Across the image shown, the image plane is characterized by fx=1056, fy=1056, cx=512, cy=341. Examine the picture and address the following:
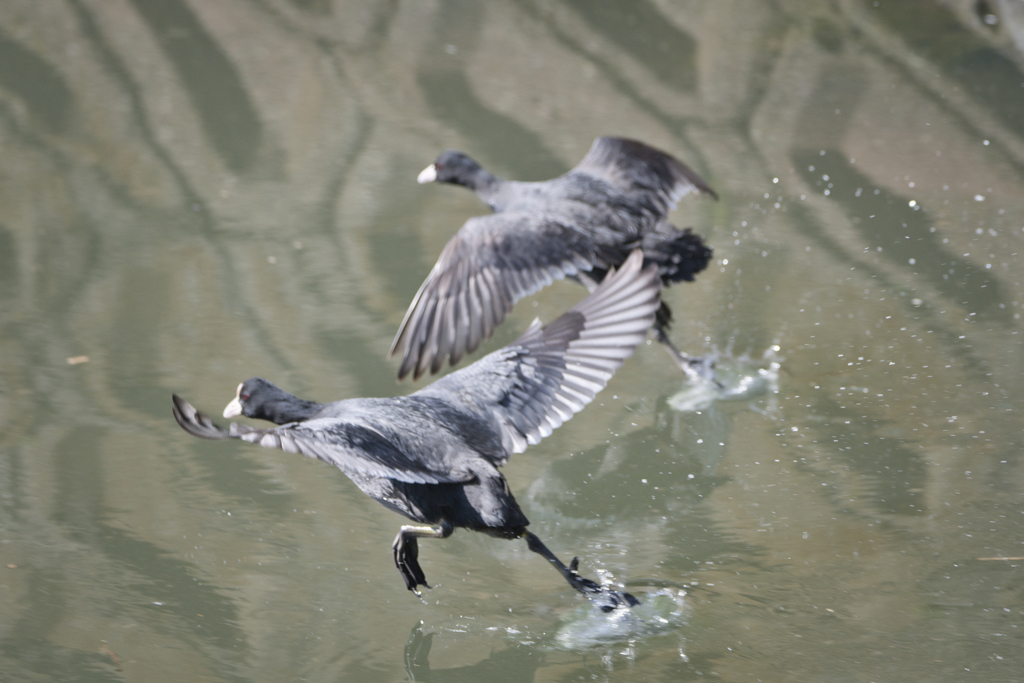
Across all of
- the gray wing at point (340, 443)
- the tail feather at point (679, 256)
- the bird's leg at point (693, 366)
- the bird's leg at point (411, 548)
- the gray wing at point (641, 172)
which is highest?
the gray wing at point (641, 172)

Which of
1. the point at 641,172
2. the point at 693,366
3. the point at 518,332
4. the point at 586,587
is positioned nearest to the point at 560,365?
the point at 586,587

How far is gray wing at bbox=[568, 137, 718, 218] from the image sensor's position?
4266 millimetres

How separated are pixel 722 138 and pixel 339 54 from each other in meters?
2.36

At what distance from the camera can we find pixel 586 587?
2834 millimetres

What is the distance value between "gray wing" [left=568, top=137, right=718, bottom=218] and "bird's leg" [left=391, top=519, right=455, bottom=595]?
1.88 meters

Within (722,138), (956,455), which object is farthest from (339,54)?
(956,455)

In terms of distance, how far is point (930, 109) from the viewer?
5656 mm

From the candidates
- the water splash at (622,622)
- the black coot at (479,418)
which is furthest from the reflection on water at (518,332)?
the black coot at (479,418)

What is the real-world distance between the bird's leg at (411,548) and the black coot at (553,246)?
512 mm

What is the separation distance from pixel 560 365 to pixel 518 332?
3.99ft

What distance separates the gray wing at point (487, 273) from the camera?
3377mm

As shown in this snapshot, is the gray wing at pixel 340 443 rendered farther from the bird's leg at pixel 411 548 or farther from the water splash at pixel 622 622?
the water splash at pixel 622 622

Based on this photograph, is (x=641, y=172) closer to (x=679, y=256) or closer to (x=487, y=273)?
→ (x=679, y=256)

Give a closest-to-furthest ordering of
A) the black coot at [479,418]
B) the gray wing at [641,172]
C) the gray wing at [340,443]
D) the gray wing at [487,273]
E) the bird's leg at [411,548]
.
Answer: the gray wing at [340,443] < the black coot at [479,418] < the bird's leg at [411,548] < the gray wing at [487,273] < the gray wing at [641,172]
